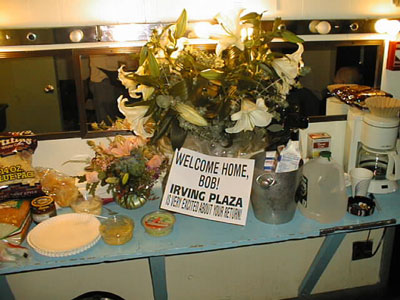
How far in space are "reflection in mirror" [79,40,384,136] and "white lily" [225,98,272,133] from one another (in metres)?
0.41

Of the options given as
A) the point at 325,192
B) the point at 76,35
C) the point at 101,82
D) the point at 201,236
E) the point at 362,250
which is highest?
the point at 76,35

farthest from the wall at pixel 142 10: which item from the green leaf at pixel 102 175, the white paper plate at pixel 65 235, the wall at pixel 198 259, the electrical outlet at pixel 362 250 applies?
the electrical outlet at pixel 362 250

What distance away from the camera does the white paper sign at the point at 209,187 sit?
1229 millimetres

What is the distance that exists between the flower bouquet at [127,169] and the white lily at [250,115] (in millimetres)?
361

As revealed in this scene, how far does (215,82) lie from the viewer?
1.12m

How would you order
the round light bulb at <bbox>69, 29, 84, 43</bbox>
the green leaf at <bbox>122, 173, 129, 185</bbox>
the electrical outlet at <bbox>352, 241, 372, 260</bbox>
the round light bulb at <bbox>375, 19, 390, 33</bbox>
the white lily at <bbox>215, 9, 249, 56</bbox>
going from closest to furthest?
the white lily at <bbox>215, 9, 249, 56</bbox>
the green leaf at <bbox>122, 173, 129, 185</bbox>
the round light bulb at <bbox>69, 29, 84, 43</bbox>
the round light bulb at <bbox>375, 19, 390, 33</bbox>
the electrical outlet at <bbox>352, 241, 372, 260</bbox>

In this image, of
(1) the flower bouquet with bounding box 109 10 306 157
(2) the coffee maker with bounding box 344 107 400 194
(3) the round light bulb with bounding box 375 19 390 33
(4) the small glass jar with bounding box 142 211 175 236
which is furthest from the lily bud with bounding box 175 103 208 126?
(3) the round light bulb with bounding box 375 19 390 33

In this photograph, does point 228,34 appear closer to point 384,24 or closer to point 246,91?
point 246,91

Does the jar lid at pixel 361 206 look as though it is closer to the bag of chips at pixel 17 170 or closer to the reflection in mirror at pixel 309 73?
the reflection in mirror at pixel 309 73

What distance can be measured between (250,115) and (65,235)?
0.70 m

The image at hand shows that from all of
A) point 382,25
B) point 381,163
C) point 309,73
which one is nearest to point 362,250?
point 381,163

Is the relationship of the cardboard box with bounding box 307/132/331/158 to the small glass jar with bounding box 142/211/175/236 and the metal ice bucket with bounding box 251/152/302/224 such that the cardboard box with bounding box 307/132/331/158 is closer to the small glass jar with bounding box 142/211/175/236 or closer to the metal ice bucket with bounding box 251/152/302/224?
the metal ice bucket with bounding box 251/152/302/224

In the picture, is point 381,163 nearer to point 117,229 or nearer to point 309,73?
point 309,73

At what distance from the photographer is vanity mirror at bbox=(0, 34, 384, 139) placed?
143 centimetres
